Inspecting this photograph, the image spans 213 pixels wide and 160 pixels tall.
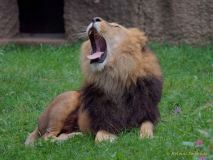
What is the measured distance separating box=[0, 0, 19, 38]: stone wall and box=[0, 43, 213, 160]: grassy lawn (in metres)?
0.43

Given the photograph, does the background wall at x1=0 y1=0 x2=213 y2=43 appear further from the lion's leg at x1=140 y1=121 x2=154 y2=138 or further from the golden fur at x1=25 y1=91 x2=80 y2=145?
the lion's leg at x1=140 y1=121 x2=154 y2=138

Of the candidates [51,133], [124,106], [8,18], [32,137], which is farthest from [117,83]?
[8,18]

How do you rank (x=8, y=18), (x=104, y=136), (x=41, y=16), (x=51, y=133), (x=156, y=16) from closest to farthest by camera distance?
(x=104, y=136), (x=51, y=133), (x=156, y=16), (x=8, y=18), (x=41, y=16)

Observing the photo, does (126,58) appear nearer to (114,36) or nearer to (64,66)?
(114,36)

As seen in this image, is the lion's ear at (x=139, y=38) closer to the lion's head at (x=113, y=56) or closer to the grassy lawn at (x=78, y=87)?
the lion's head at (x=113, y=56)

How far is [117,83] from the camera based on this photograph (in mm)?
5824

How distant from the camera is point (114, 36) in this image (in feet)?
19.3

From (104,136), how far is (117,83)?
0.47m

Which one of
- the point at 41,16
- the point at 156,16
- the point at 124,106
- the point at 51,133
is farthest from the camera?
the point at 41,16

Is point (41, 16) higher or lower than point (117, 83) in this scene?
lower

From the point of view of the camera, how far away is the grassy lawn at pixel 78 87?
17.1 feet

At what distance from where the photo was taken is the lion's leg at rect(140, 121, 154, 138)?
567 centimetres

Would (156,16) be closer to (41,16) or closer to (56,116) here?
(41,16)

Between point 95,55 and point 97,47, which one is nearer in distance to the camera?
point 95,55
